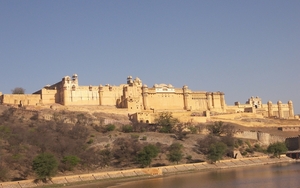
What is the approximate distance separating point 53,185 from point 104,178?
15.1 ft

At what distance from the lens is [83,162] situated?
38.3m

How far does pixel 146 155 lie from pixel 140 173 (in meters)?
2.28

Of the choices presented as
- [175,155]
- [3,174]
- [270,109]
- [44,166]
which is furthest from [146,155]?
→ [270,109]

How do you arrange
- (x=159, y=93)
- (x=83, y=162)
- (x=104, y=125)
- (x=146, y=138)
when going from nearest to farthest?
(x=83, y=162)
(x=146, y=138)
(x=104, y=125)
(x=159, y=93)

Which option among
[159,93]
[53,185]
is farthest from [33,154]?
[159,93]

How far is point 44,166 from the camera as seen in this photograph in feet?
107

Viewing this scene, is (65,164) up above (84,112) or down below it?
below

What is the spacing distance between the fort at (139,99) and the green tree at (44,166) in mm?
22888

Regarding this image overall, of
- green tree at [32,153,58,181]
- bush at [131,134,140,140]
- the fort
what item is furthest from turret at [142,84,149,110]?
green tree at [32,153,58,181]

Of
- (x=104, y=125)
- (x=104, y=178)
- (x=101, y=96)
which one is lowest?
(x=104, y=178)

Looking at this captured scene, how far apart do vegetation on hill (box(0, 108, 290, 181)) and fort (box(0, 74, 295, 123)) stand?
5.07 m

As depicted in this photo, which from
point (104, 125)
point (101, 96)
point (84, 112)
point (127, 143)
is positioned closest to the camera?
point (127, 143)

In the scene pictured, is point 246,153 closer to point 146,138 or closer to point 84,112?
point 146,138

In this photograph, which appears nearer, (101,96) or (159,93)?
(101,96)
